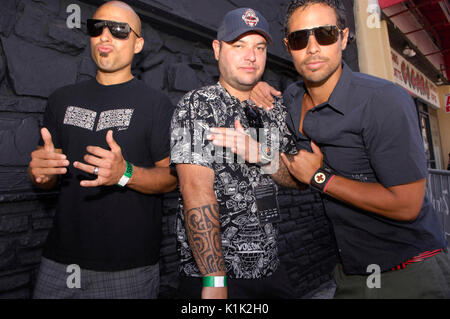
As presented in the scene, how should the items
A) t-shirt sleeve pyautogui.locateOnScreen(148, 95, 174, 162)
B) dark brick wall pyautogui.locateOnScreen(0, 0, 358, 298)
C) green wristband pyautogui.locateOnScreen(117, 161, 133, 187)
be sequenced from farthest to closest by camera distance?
dark brick wall pyautogui.locateOnScreen(0, 0, 358, 298) → t-shirt sleeve pyautogui.locateOnScreen(148, 95, 174, 162) → green wristband pyautogui.locateOnScreen(117, 161, 133, 187)

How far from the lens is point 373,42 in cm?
668

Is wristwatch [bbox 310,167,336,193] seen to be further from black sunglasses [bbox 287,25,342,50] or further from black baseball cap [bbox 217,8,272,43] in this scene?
black baseball cap [bbox 217,8,272,43]

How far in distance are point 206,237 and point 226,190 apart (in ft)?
1.01

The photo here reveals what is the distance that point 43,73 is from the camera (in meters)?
2.11

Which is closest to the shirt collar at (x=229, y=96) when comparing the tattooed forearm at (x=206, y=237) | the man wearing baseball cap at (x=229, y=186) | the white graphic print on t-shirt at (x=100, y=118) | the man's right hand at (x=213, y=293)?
the man wearing baseball cap at (x=229, y=186)

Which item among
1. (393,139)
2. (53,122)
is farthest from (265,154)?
(53,122)

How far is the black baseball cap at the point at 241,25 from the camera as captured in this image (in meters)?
1.74

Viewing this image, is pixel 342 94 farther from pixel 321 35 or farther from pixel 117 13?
pixel 117 13

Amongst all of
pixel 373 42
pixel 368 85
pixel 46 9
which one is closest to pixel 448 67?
pixel 373 42

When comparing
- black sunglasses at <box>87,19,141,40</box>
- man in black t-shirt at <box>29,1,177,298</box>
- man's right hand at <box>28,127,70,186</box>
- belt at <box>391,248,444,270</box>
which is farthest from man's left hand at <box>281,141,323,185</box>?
black sunglasses at <box>87,19,141,40</box>

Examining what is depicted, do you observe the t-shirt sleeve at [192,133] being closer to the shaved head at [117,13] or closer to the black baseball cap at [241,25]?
the black baseball cap at [241,25]

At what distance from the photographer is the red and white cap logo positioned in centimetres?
175
